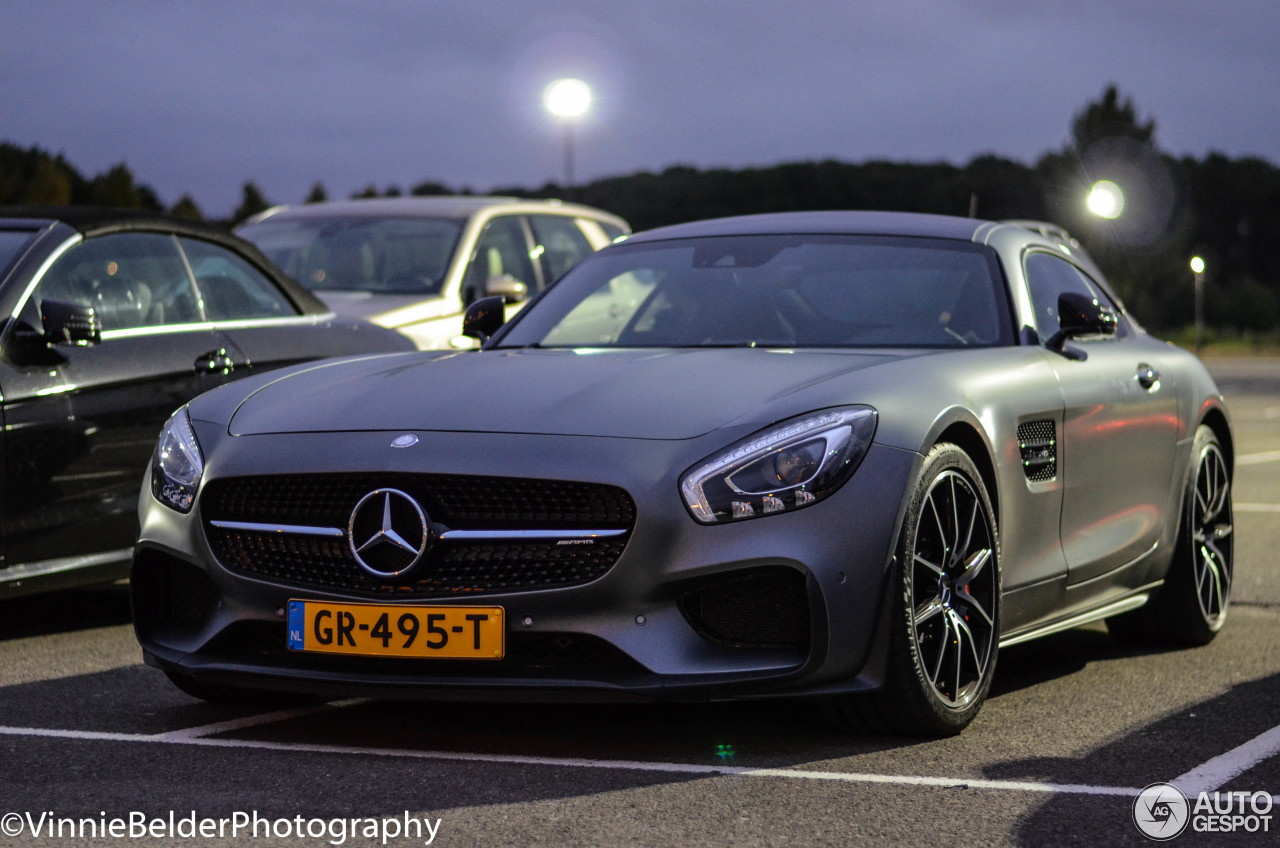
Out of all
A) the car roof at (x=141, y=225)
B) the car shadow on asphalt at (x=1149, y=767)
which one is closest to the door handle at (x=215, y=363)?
the car roof at (x=141, y=225)

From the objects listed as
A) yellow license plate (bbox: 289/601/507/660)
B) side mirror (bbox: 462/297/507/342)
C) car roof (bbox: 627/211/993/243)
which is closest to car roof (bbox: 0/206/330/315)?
side mirror (bbox: 462/297/507/342)

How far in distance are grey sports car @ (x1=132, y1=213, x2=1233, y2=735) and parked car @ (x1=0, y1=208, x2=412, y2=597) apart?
1.34m

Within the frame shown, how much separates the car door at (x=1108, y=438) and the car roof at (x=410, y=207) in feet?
17.5

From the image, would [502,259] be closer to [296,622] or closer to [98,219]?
[98,219]

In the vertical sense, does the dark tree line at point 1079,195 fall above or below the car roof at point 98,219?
below

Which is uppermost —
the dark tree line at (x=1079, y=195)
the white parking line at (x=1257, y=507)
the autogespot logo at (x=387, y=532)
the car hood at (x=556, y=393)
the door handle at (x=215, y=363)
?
the car hood at (x=556, y=393)

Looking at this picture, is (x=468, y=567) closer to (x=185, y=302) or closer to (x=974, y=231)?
(x=974, y=231)

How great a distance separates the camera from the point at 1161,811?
3922 mm

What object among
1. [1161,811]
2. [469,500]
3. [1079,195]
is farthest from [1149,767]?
[1079,195]

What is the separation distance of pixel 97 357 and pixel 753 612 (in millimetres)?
3250

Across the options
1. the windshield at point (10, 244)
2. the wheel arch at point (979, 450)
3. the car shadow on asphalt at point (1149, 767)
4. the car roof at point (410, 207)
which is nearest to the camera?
the car shadow on asphalt at point (1149, 767)

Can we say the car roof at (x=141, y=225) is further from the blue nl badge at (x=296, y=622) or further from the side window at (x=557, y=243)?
the side window at (x=557, y=243)

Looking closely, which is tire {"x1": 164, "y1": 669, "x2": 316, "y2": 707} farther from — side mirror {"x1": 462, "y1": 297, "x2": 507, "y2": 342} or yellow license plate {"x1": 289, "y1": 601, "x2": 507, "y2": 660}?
side mirror {"x1": 462, "y1": 297, "x2": 507, "y2": 342}

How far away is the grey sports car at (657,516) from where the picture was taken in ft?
14.0
